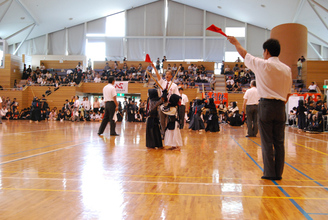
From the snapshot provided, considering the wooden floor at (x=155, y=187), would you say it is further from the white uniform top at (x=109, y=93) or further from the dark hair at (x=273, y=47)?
the white uniform top at (x=109, y=93)

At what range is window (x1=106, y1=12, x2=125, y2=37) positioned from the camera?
36344 mm

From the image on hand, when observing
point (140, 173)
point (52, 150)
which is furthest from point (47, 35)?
point (140, 173)

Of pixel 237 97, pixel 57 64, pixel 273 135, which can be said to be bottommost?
pixel 273 135

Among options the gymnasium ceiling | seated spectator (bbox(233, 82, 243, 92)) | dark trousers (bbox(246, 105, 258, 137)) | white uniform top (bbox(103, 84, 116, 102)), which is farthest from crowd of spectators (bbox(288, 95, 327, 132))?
the gymnasium ceiling

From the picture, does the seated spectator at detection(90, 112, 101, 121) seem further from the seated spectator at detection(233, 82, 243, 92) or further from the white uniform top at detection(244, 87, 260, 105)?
the white uniform top at detection(244, 87, 260, 105)

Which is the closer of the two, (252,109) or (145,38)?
(252,109)

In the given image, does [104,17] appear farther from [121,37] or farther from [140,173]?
[140,173]

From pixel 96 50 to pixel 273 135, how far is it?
34573 mm

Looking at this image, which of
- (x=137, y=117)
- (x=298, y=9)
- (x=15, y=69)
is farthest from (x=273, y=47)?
(x=15, y=69)

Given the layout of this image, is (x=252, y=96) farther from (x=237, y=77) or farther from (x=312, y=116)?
(x=237, y=77)

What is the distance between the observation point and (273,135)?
13.7 ft

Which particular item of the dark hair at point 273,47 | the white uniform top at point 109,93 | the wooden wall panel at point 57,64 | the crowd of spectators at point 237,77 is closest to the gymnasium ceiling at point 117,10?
the wooden wall panel at point 57,64

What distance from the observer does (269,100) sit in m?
4.14

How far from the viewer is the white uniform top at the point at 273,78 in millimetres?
4066
